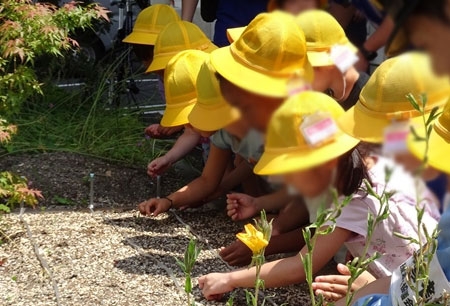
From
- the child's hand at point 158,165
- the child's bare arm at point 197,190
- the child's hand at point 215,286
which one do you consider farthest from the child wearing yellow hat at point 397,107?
the child's hand at point 158,165

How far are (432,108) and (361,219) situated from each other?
1041 millimetres

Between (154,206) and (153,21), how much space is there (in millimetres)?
856

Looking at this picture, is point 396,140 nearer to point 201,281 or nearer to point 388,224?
point 388,224

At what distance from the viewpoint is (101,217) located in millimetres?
3191

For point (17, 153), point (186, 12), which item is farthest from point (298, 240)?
point (17, 153)

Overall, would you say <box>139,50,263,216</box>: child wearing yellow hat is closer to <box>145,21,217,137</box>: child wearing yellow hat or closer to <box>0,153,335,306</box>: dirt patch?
<box>0,153,335,306</box>: dirt patch

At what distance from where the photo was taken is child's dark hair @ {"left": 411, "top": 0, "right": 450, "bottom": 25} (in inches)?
25.4

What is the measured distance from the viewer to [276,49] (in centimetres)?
88

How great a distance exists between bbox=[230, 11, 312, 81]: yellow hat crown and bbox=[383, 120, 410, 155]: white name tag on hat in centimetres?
13

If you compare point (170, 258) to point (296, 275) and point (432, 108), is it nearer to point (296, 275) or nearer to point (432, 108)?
point (296, 275)

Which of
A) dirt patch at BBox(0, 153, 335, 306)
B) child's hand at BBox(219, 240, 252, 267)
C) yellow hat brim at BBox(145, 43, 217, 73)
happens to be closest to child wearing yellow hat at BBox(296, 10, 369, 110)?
dirt patch at BBox(0, 153, 335, 306)

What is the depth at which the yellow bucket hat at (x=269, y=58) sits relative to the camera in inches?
31.7

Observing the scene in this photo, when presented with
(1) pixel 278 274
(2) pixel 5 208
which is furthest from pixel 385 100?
(2) pixel 5 208

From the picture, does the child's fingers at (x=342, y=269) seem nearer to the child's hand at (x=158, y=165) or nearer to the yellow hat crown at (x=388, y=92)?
the yellow hat crown at (x=388, y=92)
